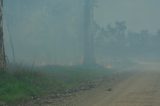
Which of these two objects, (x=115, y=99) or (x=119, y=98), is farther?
(x=119, y=98)

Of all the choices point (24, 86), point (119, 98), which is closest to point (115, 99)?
point (119, 98)

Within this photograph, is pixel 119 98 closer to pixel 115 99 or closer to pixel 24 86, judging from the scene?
pixel 115 99

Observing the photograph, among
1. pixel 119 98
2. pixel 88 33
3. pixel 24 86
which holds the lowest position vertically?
pixel 88 33

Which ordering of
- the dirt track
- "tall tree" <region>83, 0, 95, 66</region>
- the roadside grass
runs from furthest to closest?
"tall tree" <region>83, 0, 95, 66</region>, the roadside grass, the dirt track

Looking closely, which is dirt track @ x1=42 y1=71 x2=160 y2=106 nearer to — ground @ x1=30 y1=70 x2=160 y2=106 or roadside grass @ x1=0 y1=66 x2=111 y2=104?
ground @ x1=30 y1=70 x2=160 y2=106

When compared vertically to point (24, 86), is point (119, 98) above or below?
below

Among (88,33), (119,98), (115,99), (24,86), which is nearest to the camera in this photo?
(115,99)

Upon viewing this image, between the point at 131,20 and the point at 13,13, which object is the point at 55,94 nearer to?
the point at 13,13

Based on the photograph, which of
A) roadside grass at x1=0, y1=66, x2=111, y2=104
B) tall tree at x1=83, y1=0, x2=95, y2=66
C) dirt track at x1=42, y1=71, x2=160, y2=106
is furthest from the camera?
tall tree at x1=83, y1=0, x2=95, y2=66

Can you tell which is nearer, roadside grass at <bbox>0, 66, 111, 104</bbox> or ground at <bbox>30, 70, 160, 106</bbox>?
ground at <bbox>30, 70, 160, 106</bbox>

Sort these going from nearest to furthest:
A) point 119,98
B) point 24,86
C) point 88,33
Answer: point 119,98 → point 24,86 → point 88,33

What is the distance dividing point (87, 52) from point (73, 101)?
31.0m

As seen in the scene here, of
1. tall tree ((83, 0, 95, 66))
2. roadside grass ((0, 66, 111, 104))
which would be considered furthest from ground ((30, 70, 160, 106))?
tall tree ((83, 0, 95, 66))

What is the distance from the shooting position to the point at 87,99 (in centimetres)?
1703
